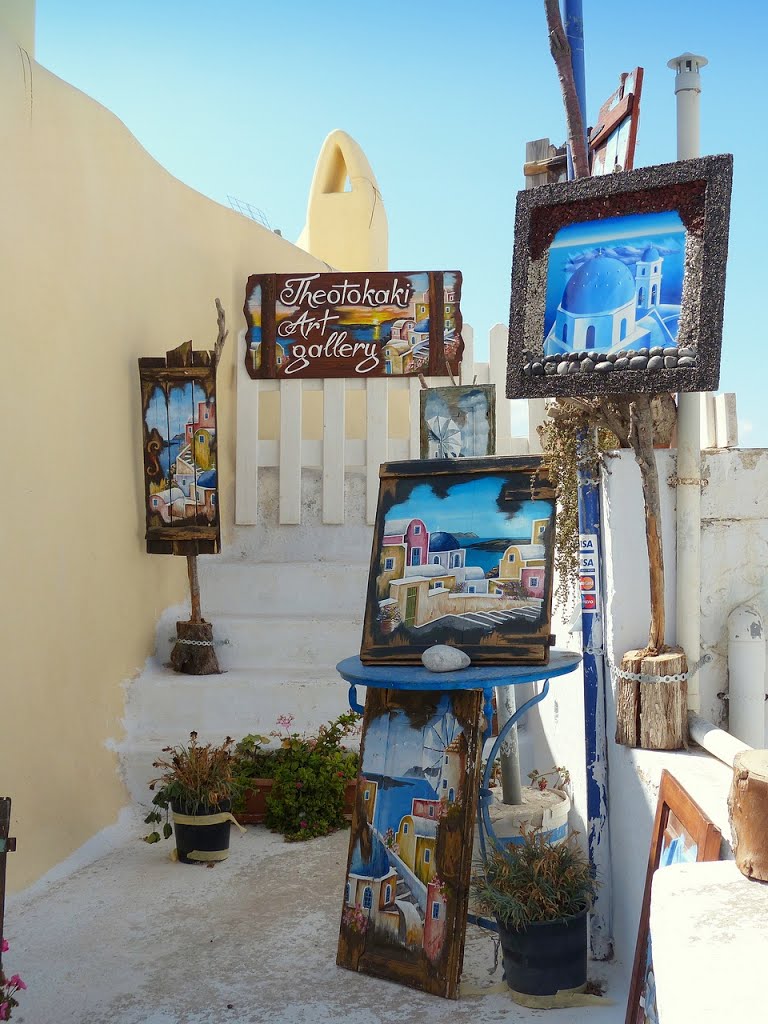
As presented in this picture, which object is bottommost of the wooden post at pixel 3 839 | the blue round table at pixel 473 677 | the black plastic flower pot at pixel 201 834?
the black plastic flower pot at pixel 201 834

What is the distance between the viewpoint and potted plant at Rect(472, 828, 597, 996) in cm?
332

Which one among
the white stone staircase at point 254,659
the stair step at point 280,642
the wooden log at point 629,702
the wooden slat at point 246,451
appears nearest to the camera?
the wooden log at point 629,702

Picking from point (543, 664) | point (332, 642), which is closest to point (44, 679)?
point (332, 642)

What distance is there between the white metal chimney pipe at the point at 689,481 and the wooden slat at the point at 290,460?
3935 millimetres

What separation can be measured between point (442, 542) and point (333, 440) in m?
3.39

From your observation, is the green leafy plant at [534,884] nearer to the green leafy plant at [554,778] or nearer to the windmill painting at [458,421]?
the green leafy plant at [554,778]

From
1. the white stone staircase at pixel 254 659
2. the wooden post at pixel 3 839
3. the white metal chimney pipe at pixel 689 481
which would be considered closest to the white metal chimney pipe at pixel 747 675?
the white metal chimney pipe at pixel 689 481

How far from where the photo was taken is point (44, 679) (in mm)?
4848

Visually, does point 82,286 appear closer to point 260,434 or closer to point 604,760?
point 260,434

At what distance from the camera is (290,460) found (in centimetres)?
715

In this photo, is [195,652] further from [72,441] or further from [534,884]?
[534,884]

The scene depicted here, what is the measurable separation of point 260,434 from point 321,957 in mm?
4711

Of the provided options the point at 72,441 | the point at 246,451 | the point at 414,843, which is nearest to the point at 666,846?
the point at 414,843

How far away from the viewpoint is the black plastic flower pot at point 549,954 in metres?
3.32
